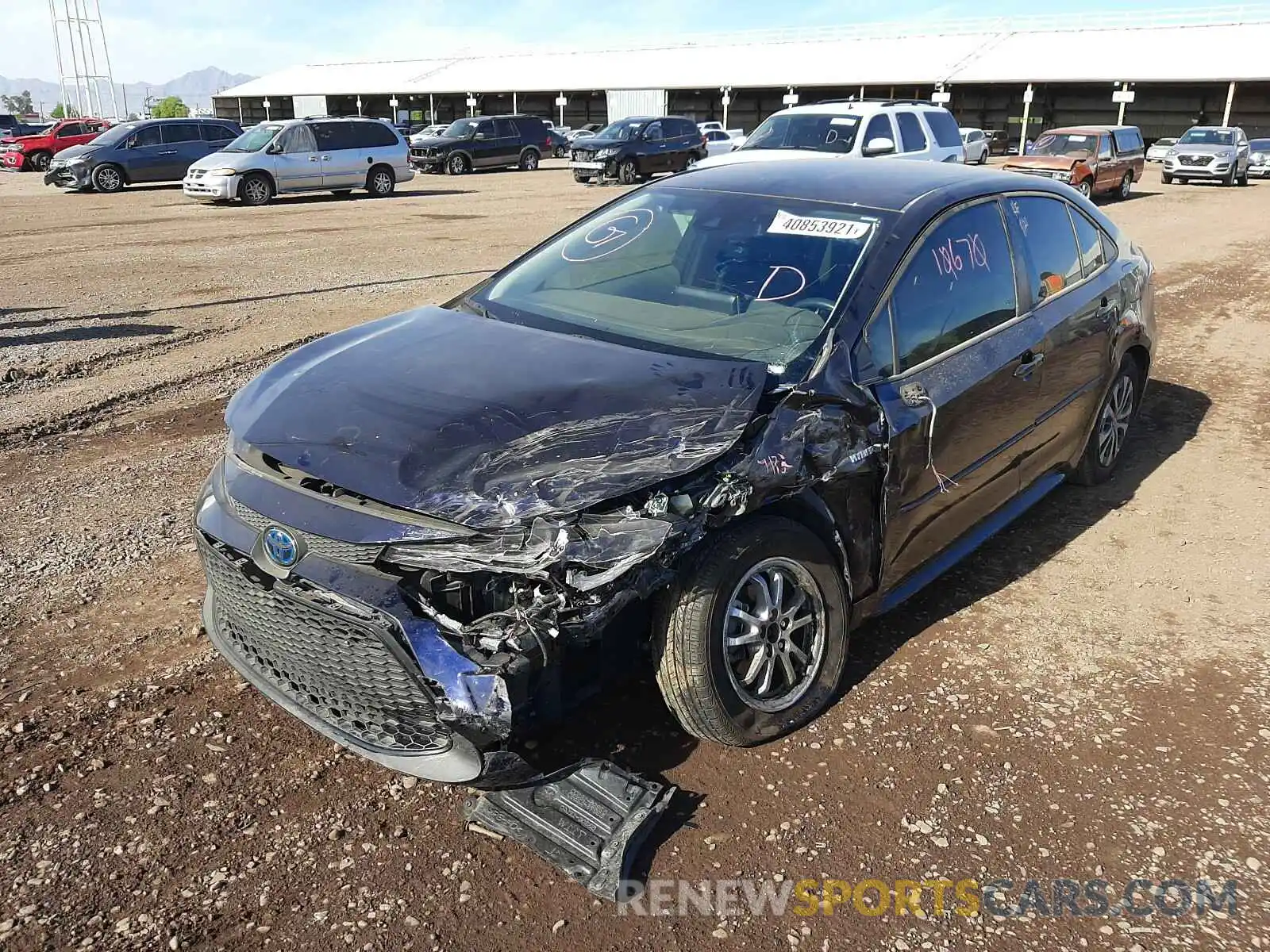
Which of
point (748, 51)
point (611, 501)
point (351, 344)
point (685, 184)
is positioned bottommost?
point (611, 501)

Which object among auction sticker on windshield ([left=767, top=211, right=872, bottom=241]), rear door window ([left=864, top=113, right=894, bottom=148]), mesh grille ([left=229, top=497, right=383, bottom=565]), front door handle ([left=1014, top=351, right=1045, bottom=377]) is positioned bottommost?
mesh grille ([left=229, top=497, right=383, bottom=565])

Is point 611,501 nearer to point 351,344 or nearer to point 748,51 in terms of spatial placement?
point 351,344

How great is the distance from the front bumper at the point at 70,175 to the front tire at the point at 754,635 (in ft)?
78.9

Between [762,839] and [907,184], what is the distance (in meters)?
2.66

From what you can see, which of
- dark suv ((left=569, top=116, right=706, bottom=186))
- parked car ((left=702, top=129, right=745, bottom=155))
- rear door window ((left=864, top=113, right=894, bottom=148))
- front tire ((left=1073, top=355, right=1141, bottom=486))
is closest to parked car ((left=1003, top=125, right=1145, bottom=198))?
rear door window ((left=864, top=113, right=894, bottom=148))

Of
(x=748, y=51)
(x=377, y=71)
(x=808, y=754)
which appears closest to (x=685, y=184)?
(x=808, y=754)

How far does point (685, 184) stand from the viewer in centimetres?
453

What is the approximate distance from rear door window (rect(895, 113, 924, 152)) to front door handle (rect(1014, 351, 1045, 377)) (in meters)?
12.2

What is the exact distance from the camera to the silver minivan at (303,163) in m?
19.7

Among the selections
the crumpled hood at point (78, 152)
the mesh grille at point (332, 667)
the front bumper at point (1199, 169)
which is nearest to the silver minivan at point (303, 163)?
the crumpled hood at point (78, 152)

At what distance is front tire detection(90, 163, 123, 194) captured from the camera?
22734 mm

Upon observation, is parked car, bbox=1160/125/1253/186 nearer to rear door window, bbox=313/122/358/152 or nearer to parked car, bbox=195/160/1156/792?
rear door window, bbox=313/122/358/152

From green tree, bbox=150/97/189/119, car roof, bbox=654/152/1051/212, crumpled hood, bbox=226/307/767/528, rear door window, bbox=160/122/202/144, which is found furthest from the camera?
green tree, bbox=150/97/189/119

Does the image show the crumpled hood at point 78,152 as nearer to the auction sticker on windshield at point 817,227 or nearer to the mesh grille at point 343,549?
the auction sticker on windshield at point 817,227
